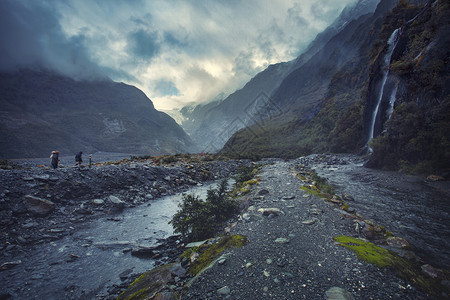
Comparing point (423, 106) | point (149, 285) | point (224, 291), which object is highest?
point (423, 106)

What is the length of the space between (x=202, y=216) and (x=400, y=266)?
6.31 m

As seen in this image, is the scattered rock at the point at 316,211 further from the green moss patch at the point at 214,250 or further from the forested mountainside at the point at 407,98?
the forested mountainside at the point at 407,98

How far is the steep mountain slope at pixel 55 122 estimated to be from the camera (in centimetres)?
9469

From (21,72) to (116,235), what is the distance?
258m

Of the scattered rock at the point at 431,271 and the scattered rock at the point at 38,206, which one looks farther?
the scattered rock at the point at 38,206

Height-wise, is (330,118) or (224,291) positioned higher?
(330,118)

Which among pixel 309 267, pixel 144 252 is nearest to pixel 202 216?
pixel 144 252

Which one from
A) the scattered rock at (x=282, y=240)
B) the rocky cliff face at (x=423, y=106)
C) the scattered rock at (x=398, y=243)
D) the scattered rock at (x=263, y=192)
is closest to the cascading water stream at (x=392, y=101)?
the rocky cliff face at (x=423, y=106)

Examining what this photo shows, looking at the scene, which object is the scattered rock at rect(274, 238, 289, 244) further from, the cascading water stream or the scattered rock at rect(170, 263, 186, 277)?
the cascading water stream

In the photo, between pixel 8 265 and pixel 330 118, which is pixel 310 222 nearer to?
pixel 8 265

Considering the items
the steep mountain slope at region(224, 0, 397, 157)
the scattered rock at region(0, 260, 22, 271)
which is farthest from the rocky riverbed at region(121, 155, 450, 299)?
the steep mountain slope at region(224, 0, 397, 157)

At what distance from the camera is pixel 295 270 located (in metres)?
3.95

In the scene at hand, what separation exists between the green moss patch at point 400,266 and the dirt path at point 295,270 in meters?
0.25

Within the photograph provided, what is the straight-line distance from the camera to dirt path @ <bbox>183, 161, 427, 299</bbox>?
3348 millimetres
